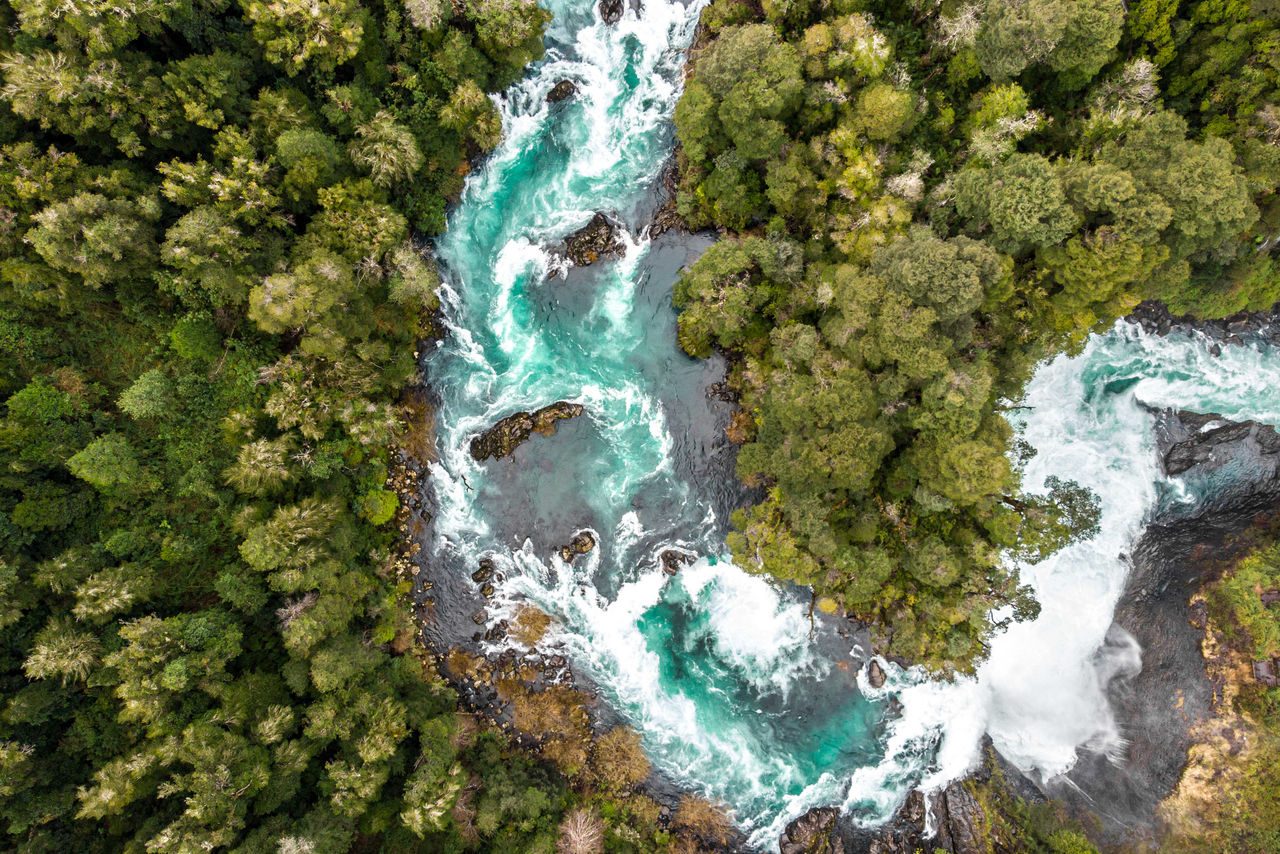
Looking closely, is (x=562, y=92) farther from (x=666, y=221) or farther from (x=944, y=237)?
(x=944, y=237)

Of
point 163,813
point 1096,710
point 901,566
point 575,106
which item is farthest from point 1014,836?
point 575,106

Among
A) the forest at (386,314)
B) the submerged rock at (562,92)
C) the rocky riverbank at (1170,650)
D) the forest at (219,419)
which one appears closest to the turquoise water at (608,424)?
the submerged rock at (562,92)

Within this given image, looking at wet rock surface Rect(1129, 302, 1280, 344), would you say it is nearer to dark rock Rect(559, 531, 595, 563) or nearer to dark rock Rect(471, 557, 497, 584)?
dark rock Rect(559, 531, 595, 563)

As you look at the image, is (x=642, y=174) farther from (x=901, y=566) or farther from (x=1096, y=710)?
(x=1096, y=710)

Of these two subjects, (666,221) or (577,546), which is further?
(577,546)

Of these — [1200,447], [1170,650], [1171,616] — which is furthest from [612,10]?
[1170,650]

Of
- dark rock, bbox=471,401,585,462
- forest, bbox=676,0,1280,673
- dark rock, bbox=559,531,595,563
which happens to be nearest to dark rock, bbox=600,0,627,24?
forest, bbox=676,0,1280,673
